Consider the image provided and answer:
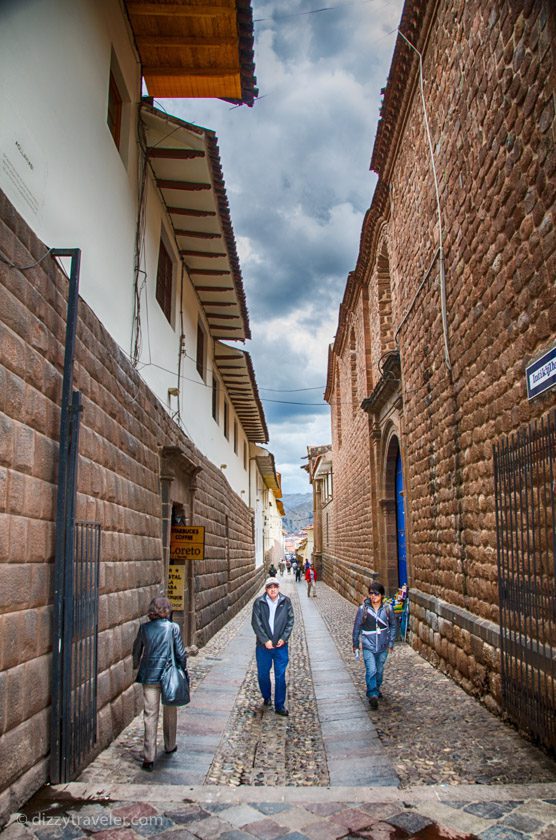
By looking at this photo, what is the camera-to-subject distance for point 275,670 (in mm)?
6512

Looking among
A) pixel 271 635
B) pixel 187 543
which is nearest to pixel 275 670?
pixel 271 635

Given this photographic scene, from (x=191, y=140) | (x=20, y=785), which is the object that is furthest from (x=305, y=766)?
(x=191, y=140)

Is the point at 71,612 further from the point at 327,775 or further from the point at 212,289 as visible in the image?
the point at 212,289

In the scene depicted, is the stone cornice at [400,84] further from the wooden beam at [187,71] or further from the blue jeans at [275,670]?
the blue jeans at [275,670]

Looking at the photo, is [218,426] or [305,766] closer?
[305,766]

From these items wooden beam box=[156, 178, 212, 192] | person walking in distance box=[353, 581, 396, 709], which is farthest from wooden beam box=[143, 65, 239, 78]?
person walking in distance box=[353, 581, 396, 709]

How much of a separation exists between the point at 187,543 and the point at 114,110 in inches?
222

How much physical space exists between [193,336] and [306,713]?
6.79 m

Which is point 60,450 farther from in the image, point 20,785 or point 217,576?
point 217,576

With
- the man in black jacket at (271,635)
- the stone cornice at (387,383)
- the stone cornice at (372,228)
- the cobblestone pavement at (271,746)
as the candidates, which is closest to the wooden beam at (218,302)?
the stone cornice at (387,383)

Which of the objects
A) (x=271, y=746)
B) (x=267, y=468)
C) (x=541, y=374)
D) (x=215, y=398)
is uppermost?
(x=215, y=398)

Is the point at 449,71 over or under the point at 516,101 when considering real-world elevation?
over

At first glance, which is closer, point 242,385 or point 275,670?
point 275,670

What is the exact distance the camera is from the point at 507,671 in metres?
5.38
